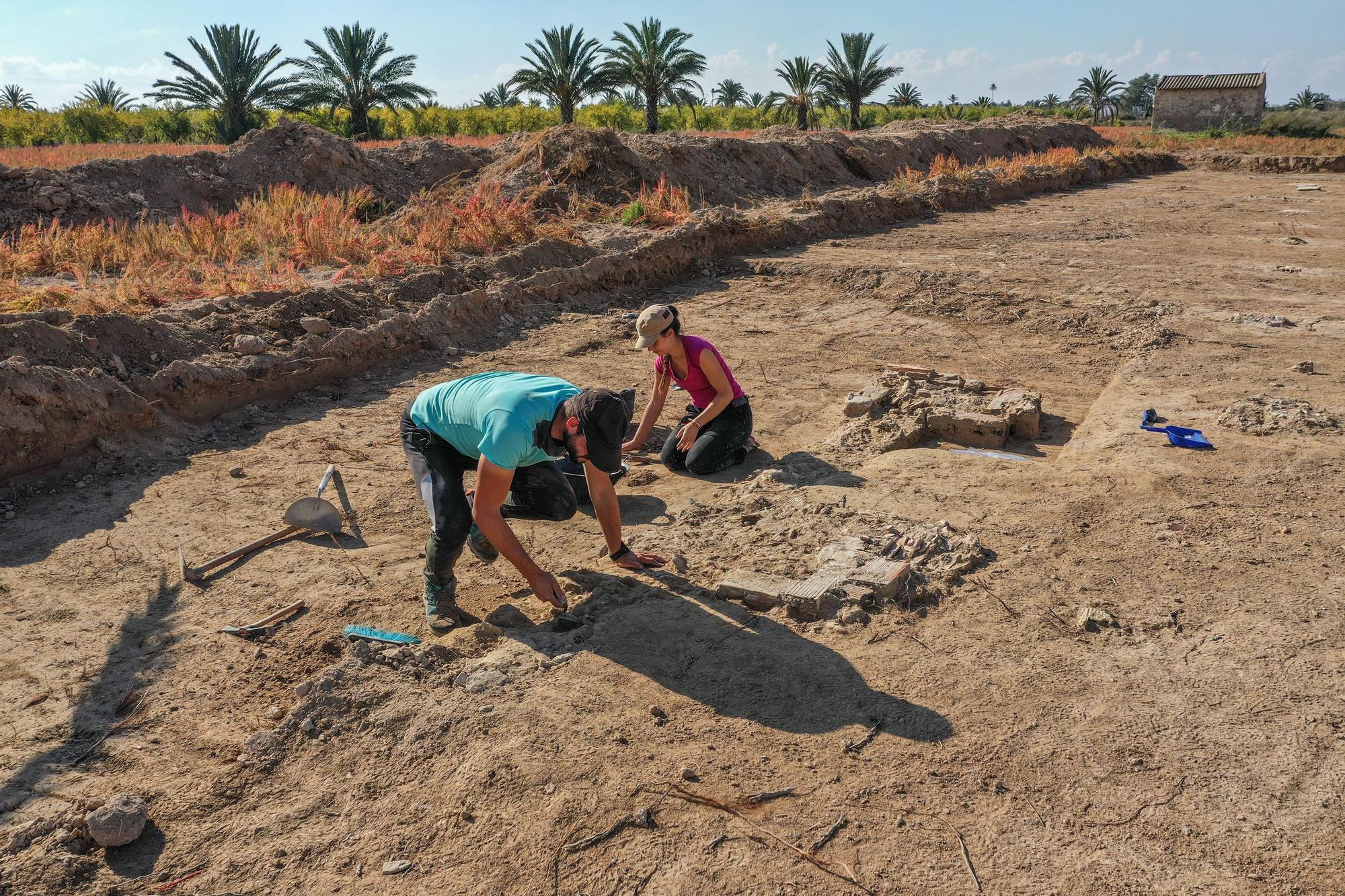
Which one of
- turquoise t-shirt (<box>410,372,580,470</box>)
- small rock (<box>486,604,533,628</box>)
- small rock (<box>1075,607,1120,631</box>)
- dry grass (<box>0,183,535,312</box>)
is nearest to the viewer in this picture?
turquoise t-shirt (<box>410,372,580,470</box>)

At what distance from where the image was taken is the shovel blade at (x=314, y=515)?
4453 mm

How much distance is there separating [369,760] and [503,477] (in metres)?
1.06

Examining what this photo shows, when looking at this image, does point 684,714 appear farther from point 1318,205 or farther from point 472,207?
point 1318,205

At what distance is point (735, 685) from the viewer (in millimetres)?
3164

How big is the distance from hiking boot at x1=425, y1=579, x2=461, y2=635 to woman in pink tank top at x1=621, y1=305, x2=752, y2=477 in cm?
178

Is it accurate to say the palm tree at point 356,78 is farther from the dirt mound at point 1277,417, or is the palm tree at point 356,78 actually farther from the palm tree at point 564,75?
the dirt mound at point 1277,417

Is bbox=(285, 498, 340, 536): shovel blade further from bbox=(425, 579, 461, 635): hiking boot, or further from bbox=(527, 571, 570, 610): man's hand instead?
bbox=(527, 571, 570, 610): man's hand

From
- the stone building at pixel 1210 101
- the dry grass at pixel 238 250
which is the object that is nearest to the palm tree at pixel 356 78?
the dry grass at pixel 238 250

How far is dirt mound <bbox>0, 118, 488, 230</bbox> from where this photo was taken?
1223 cm

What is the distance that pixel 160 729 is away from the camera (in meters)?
3.10


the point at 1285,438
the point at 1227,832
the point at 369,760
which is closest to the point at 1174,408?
the point at 1285,438

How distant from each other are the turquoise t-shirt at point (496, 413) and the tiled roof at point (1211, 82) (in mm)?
43875

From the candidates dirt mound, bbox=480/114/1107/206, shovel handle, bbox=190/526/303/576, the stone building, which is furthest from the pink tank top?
the stone building

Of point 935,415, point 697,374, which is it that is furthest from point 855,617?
point 935,415
